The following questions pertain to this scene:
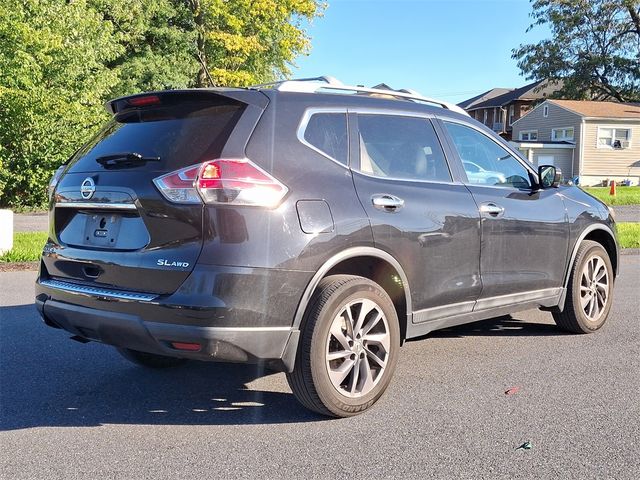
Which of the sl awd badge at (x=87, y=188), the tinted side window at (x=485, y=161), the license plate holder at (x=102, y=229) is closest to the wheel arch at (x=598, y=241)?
the tinted side window at (x=485, y=161)

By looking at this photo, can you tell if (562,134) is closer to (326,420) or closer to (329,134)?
(329,134)

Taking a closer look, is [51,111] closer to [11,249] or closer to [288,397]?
[11,249]

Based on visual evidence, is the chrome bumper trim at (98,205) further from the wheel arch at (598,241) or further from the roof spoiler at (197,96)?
the wheel arch at (598,241)

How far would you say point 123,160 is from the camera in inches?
153

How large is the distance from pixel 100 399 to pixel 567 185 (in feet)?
14.1

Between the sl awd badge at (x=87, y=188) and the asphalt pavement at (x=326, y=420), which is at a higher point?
the sl awd badge at (x=87, y=188)

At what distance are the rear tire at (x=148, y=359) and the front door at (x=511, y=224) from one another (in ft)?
7.75

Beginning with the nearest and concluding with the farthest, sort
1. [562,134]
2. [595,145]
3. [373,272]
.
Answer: [373,272], [595,145], [562,134]

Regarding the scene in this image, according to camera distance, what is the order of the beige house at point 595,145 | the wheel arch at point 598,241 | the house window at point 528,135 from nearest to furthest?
1. the wheel arch at point 598,241
2. the beige house at point 595,145
3. the house window at point 528,135

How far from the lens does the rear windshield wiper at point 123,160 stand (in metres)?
3.80

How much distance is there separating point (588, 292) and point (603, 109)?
4338 centimetres

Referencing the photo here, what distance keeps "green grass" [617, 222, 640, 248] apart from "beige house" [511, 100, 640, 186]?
2862cm

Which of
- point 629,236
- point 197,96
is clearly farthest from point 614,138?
point 197,96

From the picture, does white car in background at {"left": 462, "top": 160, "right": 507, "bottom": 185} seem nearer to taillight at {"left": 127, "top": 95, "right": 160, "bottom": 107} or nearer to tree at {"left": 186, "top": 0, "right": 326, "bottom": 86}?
taillight at {"left": 127, "top": 95, "right": 160, "bottom": 107}
